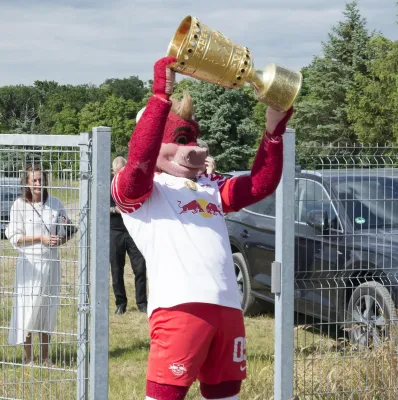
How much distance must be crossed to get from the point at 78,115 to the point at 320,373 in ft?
272

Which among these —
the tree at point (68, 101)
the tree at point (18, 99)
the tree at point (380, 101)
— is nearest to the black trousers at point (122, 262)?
the tree at point (380, 101)

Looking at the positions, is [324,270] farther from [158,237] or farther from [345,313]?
[158,237]

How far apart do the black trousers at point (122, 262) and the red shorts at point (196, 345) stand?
606cm

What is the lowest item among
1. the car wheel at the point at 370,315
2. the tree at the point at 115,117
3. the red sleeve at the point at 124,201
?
the car wheel at the point at 370,315

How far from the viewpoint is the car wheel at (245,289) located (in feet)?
28.9

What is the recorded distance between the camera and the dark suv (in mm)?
5055

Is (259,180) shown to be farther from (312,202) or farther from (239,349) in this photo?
(312,202)

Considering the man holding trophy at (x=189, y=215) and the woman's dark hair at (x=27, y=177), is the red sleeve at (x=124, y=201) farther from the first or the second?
the woman's dark hair at (x=27, y=177)

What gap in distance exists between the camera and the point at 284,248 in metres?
4.88

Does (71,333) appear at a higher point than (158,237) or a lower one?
lower

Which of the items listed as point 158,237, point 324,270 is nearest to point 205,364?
point 158,237

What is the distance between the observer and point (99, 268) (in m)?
4.35

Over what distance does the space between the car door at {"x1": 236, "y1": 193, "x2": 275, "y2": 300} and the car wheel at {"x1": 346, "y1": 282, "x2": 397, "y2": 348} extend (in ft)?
9.34

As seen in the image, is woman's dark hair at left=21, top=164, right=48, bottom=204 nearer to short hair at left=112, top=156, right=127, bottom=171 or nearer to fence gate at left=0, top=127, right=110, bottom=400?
fence gate at left=0, top=127, right=110, bottom=400
